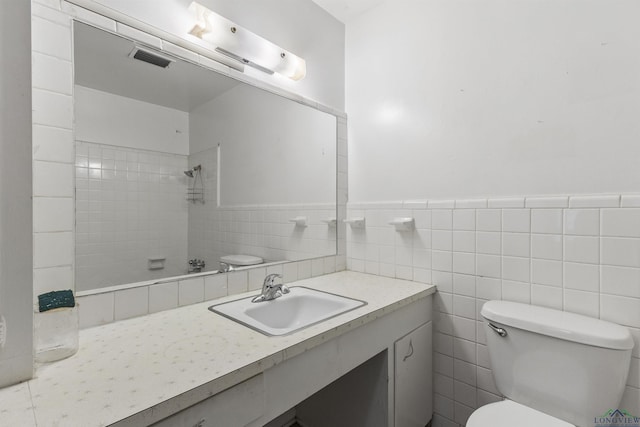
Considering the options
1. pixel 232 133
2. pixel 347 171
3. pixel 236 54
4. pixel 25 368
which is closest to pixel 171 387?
pixel 25 368

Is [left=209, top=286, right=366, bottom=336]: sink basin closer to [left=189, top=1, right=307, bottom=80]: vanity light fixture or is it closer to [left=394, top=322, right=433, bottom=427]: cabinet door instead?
[left=394, top=322, right=433, bottom=427]: cabinet door

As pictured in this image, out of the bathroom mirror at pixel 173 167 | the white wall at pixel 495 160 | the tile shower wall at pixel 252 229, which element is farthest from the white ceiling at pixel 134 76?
the white wall at pixel 495 160

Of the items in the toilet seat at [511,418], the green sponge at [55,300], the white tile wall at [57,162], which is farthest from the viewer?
the toilet seat at [511,418]

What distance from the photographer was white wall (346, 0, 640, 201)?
1.10 m

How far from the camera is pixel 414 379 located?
1373mm

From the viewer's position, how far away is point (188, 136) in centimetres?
125

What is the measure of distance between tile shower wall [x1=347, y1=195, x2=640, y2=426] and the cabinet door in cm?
8

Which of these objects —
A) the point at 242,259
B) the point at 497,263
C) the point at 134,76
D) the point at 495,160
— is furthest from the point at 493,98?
the point at 134,76

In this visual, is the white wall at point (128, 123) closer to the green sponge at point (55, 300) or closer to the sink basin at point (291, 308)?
the green sponge at point (55, 300)

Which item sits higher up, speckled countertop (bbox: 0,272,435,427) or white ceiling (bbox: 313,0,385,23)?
white ceiling (bbox: 313,0,385,23)

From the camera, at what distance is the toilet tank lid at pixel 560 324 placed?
0.95 meters

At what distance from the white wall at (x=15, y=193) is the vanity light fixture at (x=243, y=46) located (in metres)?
0.62

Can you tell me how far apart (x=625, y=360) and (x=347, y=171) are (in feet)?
4.81

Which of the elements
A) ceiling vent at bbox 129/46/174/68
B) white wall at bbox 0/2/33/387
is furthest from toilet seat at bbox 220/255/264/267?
ceiling vent at bbox 129/46/174/68
